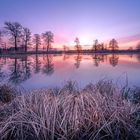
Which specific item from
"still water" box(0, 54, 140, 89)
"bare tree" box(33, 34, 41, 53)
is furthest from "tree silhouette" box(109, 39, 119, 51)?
"still water" box(0, 54, 140, 89)

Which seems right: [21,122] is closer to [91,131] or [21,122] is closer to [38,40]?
[91,131]

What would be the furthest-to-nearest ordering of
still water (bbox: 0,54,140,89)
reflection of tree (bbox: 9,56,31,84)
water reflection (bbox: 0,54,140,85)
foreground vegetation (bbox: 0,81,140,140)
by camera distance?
1. water reflection (bbox: 0,54,140,85)
2. reflection of tree (bbox: 9,56,31,84)
3. still water (bbox: 0,54,140,89)
4. foreground vegetation (bbox: 0,81,140,140)

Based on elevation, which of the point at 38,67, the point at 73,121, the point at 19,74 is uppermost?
the point at 73,121

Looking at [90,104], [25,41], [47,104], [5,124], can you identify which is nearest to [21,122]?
[5,124]

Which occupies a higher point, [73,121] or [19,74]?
[73,121]

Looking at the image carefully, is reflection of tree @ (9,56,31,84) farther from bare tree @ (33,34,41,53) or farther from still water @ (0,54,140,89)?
bare tree @ (33,34,41,53)

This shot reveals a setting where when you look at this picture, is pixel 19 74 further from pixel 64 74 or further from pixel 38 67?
pixel 38 67

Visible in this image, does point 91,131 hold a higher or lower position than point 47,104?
lower

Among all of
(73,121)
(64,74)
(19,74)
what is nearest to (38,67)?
(19,74)

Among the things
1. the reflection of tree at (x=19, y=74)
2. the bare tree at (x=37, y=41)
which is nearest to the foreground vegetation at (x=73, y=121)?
the reflection of tree at (x=19, y=74)

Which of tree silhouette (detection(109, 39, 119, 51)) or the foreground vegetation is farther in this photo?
tree silhouette (detection(109, 39, 119, 51))

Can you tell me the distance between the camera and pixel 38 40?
78062mm

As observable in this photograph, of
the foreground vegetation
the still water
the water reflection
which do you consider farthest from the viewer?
the water reflection

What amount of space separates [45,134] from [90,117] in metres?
0.75
